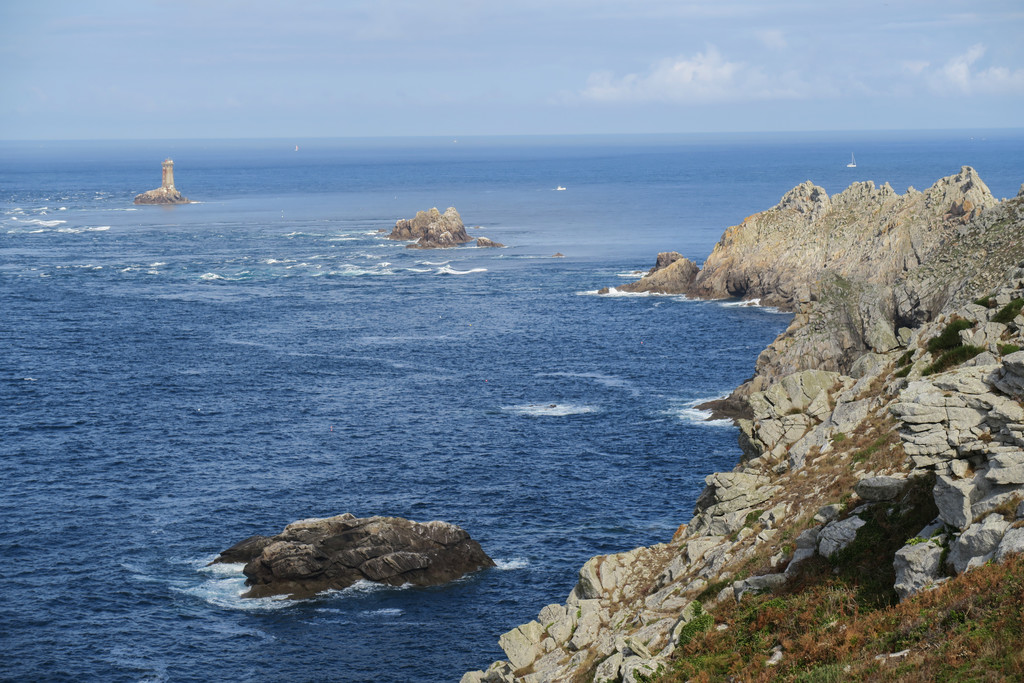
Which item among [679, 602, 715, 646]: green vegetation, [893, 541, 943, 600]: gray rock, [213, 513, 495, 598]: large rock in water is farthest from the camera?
[213, 513, 495, 598]: large rock in water

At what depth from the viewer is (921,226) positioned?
416ft

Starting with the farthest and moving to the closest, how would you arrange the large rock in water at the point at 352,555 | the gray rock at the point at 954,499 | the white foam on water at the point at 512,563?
the white foam on water at the point at 512,563, the large rock in water at the point at 352,555, the gray rock at the point at 954,499

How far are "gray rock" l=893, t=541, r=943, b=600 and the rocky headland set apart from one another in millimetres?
45

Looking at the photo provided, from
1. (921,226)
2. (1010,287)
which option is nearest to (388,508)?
(1010,287)

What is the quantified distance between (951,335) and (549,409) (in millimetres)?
62885

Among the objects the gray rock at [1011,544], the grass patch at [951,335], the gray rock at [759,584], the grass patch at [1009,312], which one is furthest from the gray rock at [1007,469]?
the grass patch at [951,335]

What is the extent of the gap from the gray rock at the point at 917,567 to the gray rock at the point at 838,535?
3.39m

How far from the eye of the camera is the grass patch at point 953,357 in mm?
34156

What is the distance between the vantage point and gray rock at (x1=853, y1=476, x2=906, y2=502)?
87.8ft

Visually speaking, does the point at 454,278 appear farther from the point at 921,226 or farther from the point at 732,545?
the point at 732,545

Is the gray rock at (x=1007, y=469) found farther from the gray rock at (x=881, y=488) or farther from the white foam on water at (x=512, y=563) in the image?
the white foam on water at (x=512, y=563)

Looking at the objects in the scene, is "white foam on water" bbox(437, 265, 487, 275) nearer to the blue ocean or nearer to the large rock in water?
the blue ocean

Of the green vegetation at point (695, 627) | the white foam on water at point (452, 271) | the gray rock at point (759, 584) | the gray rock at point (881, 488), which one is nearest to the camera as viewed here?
the gray rock at point (881, 488)

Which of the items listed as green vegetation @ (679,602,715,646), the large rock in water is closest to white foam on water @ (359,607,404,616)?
the large rock in water
